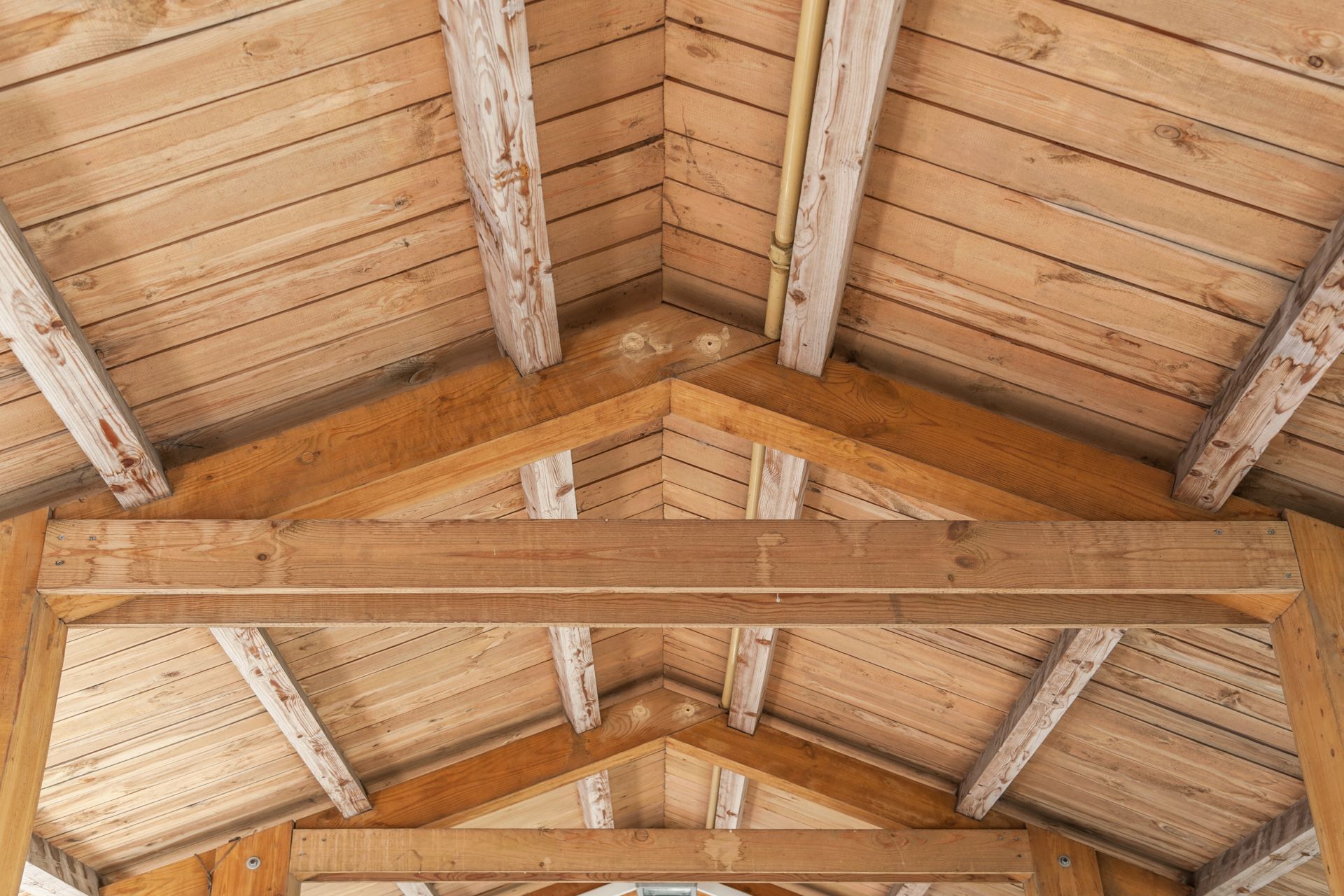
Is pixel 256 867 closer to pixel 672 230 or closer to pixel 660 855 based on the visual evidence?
pixel 660 855

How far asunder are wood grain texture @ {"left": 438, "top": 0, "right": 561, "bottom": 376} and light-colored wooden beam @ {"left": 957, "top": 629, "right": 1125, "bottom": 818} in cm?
179

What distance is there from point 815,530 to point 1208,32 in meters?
1.36

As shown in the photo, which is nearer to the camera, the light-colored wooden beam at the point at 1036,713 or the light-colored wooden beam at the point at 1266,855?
the light-colored wooden beam at the point at 1036,713

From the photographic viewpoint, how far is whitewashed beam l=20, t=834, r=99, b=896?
403cm

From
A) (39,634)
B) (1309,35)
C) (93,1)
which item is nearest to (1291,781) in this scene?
(1309,35)

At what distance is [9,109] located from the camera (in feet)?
6.92

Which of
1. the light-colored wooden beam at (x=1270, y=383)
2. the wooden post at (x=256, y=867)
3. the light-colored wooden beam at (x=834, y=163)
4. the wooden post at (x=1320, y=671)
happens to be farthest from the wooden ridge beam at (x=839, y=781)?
the light-colored wooden beam at (x=834, y=163)

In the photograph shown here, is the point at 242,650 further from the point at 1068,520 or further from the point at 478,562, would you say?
the point at 1068,520

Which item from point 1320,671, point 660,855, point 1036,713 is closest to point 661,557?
point 1320,671

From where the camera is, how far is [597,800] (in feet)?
18.6

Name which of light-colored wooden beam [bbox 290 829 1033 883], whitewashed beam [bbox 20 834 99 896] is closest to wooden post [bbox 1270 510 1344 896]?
light-colored wooden beam [bbox 290 829 1033 883]

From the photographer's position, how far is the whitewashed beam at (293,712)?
3.59m

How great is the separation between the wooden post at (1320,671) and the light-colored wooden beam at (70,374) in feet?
8.75

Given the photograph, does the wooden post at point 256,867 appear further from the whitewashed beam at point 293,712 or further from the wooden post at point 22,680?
the wooden post at point 22,680
